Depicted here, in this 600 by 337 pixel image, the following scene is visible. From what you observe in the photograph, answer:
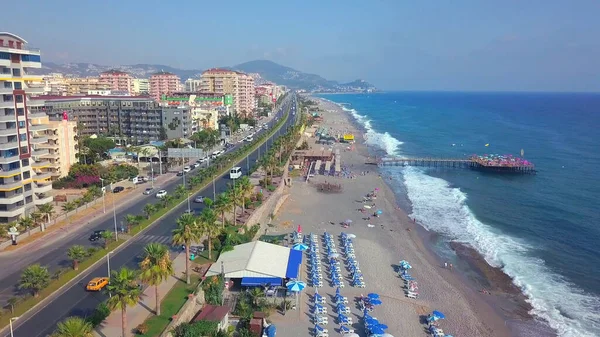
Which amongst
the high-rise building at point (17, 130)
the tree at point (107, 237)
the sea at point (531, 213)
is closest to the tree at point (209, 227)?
the tree at point (107, 237)

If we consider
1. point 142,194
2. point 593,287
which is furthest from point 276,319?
point 142,194

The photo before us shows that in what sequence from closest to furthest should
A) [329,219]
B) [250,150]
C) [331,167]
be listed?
[329,219]
[331,167]
[250,150]

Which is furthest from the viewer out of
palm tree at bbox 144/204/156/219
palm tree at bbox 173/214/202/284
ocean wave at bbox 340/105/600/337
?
palm tree at bbox 144/204/156/219

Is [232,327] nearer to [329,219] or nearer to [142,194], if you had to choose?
[329,219]

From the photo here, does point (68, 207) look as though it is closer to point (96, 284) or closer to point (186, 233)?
point (96, 284)

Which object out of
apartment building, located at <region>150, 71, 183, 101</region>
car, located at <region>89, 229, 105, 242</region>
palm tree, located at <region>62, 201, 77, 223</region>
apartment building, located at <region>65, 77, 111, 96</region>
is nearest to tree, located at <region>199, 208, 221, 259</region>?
car, located at <region>89, 229, 105, 242</region>

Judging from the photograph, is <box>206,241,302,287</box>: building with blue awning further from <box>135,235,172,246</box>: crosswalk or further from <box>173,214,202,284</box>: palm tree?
<box>135,235,172,246</box>: crosswalk
